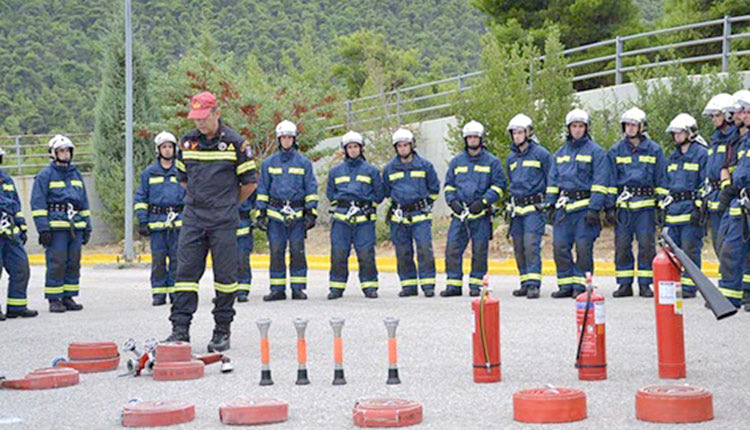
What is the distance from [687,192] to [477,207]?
8.93ft

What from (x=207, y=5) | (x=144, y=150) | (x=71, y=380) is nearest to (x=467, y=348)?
(x=71, y=380)

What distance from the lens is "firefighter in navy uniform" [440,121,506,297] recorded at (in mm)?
15438

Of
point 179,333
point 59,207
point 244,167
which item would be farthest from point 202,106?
point 59,207

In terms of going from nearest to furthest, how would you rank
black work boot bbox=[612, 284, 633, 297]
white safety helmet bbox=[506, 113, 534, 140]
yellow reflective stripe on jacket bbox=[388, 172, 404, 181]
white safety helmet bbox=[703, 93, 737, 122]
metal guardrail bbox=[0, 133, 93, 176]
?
1. white safety helmet bbox=[703, 93, 737, 122]
2. black work boot bbox=[612, 284, 633, 297]
3. white safety helmet bbox=[506, 113, 534, 140]
4. yellow reflective stripe on jacket bbox=[388, 172, 404, 181]
5. metal guardrail bbox=[0, 133, 93, 176]

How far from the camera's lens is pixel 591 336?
8.50 meters

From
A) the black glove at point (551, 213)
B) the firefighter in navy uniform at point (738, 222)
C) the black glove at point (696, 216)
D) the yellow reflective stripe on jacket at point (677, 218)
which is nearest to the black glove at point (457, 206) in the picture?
the black glove at point (551, 213)

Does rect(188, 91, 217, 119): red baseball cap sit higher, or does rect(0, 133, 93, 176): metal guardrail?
rect(0, 133, 93, 176): metal guardrail

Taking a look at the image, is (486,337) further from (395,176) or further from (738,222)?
(395,176)

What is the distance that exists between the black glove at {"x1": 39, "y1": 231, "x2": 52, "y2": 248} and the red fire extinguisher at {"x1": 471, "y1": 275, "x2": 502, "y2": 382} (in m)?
7.64

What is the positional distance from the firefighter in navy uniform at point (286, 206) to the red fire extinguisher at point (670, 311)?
7.40 metres

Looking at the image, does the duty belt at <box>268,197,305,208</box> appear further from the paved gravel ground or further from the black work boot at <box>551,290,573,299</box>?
the black work boot at <box>551,290,573,299</box>

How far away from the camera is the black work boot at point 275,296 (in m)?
15.5

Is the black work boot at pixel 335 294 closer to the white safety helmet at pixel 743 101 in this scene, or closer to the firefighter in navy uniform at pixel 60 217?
the firefighter in navy uniform at pixel 60 217

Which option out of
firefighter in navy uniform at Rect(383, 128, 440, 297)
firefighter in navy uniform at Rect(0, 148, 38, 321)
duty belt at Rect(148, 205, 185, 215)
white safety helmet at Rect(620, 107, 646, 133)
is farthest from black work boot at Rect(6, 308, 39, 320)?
white safety helmet at Rect(620, 107, 646, 133)
